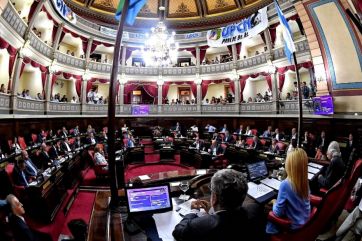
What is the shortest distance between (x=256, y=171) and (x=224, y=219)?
8.34ft

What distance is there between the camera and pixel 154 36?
10250 millimetres

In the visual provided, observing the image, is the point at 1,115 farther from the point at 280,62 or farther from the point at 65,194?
the point at 280,62

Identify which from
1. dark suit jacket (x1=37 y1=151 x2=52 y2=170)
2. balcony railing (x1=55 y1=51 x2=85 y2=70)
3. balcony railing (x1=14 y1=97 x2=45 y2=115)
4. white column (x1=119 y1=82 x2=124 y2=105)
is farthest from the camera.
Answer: white column (x1=119 y1=82 x2=124 y2=105)

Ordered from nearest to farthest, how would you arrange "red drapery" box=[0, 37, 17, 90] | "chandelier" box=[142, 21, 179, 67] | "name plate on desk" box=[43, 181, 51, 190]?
"name plate on desk" box=[43, 181, 51, 190] → "red drapery" box=[0, 37, 17, 90] → "chandelier" box=[142, 21, 179, 67]

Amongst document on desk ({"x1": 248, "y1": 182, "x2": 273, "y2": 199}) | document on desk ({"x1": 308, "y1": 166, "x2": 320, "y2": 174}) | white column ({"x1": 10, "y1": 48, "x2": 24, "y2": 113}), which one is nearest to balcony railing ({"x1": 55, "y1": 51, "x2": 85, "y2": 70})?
white column ({"x1": 10, "y1": 48, "x2": 24, "y2": 113})

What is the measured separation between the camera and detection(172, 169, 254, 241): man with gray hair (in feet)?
4.41

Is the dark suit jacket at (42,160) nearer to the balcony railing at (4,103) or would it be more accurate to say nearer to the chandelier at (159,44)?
the balcony railing at (4,103)

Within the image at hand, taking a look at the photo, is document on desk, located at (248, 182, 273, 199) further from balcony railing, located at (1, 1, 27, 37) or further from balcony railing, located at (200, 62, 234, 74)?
balcony railing, located at (200, 62, 234, 74)

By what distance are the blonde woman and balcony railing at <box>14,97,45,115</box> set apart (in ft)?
34.5

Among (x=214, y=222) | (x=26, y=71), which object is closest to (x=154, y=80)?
(x=26, y=71)

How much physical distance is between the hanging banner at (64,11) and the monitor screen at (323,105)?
13.2 meters

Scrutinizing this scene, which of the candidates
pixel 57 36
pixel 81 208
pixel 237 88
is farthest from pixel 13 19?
pixel 237 88

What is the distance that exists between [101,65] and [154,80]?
13.5 ft

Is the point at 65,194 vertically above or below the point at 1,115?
below
